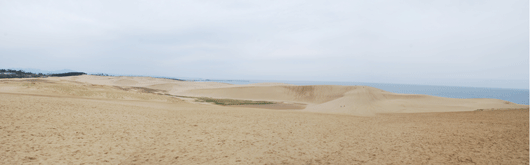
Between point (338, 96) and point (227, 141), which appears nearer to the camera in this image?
point (227, 141)

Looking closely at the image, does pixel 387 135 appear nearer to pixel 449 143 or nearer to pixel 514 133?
pixel 449 143

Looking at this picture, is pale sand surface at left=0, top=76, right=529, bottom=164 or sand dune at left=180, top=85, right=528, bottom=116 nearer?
pale sand surface at left=0, top=76, right=529, bottom=164

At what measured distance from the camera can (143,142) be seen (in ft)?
Result: 25.1

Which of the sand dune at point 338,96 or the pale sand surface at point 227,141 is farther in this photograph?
the sand dune at point 338,96

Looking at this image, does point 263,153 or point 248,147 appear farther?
point 248,147

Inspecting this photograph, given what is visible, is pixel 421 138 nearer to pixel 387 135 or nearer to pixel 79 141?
pixel 387 135

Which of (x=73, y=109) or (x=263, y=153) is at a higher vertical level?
(x=73, y=109)

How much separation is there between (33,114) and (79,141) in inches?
166

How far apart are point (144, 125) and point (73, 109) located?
420 cm

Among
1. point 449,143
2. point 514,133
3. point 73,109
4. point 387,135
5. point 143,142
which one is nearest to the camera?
point 143,142

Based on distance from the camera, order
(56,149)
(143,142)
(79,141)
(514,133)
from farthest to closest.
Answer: (514,133), (143,142), (79,141), (56,149)

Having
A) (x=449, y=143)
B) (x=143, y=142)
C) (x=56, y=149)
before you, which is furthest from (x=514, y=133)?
(x=56, y=149)

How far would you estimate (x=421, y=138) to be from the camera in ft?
30.2

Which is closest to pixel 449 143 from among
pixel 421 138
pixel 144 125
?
pixel 421 138
